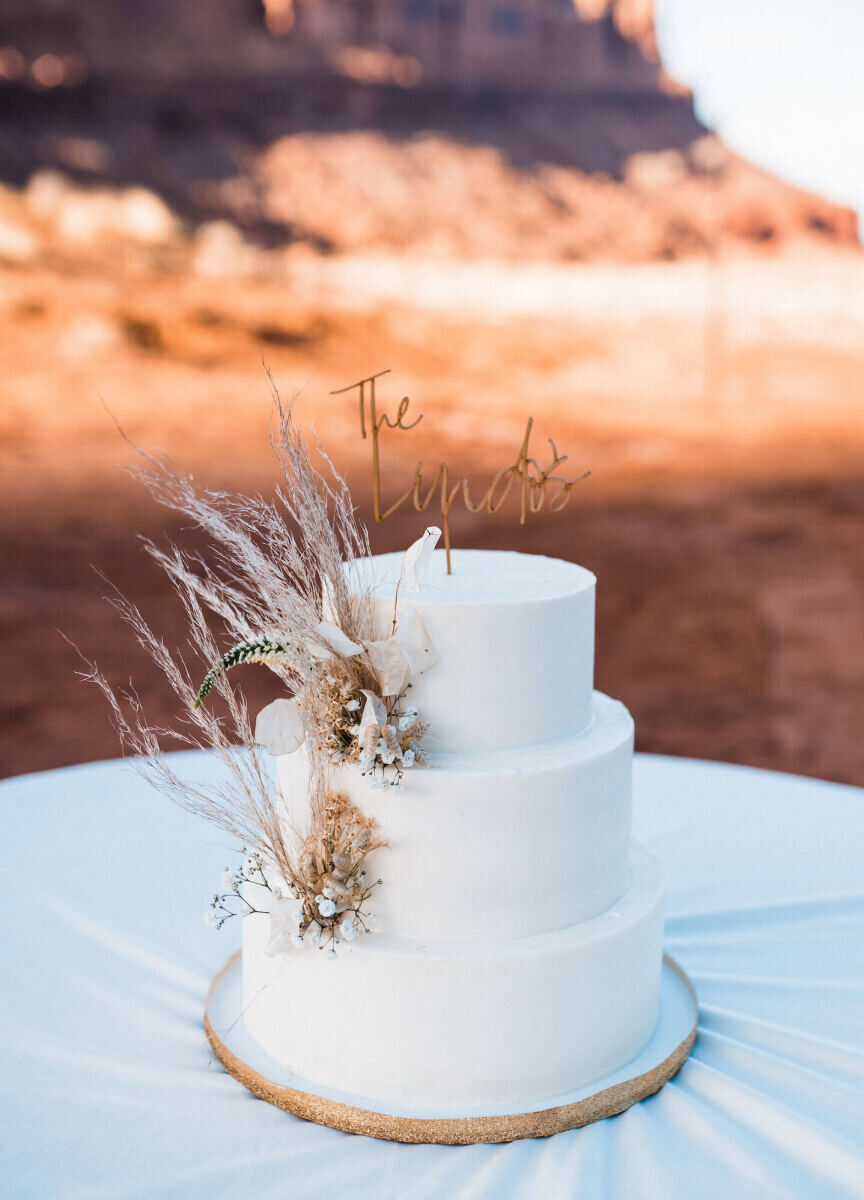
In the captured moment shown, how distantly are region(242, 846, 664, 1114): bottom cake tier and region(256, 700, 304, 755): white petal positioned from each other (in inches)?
10.6

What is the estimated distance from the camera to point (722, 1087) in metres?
1.53

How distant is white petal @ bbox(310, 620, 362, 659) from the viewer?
1.42 meters

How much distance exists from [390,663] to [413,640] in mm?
42

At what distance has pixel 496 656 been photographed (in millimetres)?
1479

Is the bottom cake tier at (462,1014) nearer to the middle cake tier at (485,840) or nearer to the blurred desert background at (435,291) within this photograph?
the middle cake tier at (485,840)

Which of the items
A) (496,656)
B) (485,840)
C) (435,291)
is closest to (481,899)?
(485,840)

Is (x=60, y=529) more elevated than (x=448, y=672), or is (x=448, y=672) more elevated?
(x=448, y=672)

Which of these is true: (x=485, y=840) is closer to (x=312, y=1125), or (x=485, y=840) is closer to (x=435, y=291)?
(x=312, y=1125)

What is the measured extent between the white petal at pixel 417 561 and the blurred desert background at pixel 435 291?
13.6 ft

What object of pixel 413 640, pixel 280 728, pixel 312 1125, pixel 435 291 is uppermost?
pixel 435 291

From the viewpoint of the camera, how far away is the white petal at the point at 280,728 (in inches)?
57.3

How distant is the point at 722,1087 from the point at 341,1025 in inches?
20.1

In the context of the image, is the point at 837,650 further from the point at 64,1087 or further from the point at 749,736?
the point at 64,1087

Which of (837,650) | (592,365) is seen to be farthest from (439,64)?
(837,650)
